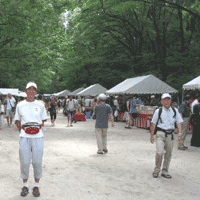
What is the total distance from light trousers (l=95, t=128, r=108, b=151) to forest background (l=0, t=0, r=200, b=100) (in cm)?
991

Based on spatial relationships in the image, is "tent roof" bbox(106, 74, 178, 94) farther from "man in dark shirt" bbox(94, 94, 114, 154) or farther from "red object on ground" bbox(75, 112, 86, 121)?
"man in dark shirt" bbox(94, 94, 114, 154)

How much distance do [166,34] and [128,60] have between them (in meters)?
4.33

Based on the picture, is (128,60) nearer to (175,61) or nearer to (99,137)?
(175,61)

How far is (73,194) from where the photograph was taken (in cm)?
478

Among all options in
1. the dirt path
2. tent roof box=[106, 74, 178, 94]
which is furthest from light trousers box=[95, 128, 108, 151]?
tent roof box=[106, 74, 178, 94]

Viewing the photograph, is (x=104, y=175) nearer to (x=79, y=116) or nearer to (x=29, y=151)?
(x=29, y=151)

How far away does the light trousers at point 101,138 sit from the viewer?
28.3 ft

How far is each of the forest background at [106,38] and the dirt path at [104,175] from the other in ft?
33.5

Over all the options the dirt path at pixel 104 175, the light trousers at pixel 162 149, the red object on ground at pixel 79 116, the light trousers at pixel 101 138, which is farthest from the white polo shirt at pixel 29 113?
the red object on ground at pixel 79 116

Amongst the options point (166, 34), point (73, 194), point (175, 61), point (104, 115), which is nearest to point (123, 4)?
point (175, 61)

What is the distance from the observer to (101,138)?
874 centimetres

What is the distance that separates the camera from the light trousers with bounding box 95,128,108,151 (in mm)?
8630

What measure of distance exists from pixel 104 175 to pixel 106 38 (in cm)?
2560

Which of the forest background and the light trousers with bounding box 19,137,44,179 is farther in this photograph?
the forest background
